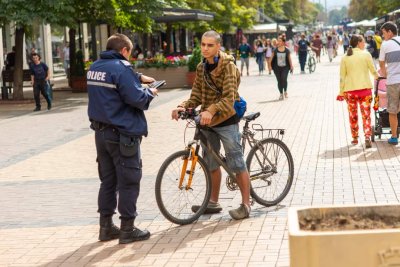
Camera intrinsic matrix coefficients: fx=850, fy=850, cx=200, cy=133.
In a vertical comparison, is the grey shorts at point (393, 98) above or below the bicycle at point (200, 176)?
above

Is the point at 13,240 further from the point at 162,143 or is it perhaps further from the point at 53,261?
the point at 162,143

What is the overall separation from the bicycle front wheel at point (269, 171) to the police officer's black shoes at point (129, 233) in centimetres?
138

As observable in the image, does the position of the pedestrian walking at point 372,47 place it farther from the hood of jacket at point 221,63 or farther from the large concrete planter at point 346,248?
the large concrete planter at point 346,248

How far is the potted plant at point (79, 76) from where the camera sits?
94.2ft

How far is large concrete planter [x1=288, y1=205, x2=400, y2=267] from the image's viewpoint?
323cm

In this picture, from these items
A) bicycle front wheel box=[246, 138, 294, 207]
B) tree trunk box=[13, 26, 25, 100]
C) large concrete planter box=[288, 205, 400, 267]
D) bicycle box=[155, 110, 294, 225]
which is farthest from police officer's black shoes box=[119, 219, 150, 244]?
tree trunk box=[13, 26, 25, 100]

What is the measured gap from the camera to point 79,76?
2897 cm

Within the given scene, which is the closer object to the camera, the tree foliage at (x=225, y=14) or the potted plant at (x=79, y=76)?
the potted plant at (x=79, y=76)

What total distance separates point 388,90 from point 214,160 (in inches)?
183

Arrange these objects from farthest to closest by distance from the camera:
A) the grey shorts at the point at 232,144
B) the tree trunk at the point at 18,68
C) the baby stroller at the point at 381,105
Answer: the tree trunk at the point at 18,68 → the baby stroller at the point at 381,105 → the grey shorts at the point at 232,144

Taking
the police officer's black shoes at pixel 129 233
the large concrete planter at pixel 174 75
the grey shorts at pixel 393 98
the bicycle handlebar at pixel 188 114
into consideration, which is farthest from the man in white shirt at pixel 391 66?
the large concrete planter at pixel 174 75

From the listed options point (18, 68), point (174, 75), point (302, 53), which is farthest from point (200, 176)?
point (302, 53)

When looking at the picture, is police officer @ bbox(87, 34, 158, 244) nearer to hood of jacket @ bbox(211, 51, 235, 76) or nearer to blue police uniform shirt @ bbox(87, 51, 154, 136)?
blue police uniform shirt @ bbox(87, 51, 154, 136)

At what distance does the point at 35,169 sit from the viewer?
36.5ft
